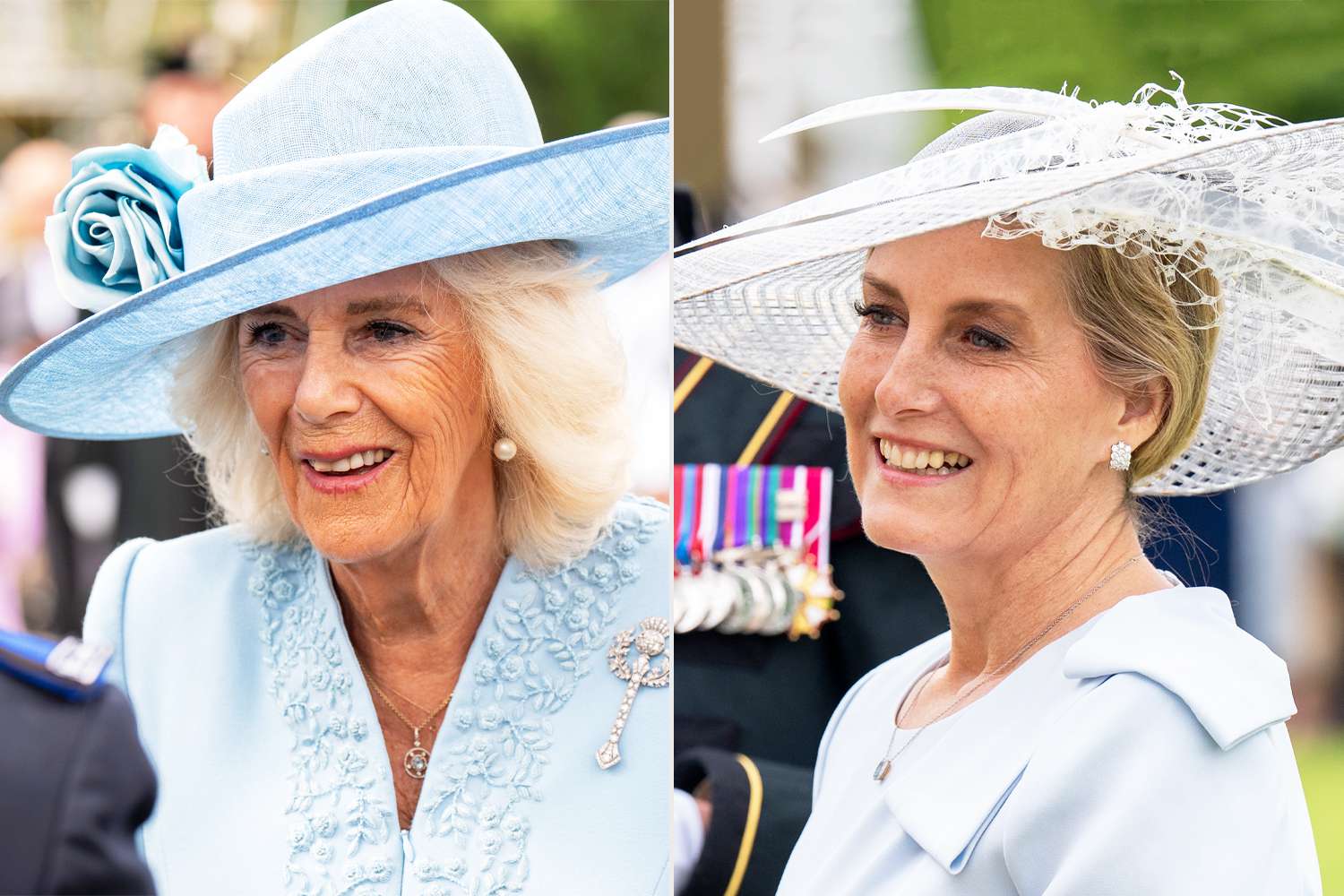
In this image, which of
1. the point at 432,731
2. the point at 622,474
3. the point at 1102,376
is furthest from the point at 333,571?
the point at 1102,376

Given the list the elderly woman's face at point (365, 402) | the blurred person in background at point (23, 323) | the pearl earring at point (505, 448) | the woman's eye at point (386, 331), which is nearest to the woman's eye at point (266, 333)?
the elderly woman's face at point (365, 402)

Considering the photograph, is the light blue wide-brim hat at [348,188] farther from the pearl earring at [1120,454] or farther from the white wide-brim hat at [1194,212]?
the pearl earring at [1120,454]

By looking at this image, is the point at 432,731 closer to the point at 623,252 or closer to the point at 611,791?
the point at 611,791

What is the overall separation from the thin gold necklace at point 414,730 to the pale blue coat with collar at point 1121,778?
61cm

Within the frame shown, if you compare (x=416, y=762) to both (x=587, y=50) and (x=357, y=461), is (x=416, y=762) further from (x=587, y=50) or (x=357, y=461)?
(x=587, y=50)

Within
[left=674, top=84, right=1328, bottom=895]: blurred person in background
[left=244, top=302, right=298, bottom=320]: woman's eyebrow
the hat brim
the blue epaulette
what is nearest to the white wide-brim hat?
[left=674, top=84, right=1328, bottom=895]: blurred person in background

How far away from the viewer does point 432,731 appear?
1753mm

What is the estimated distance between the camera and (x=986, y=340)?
1334mm

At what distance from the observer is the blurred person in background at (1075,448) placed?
1211 millimetres

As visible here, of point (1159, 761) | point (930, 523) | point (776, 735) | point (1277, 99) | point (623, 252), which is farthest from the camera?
point (623, 252)

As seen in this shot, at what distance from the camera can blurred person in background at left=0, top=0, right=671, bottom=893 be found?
5.22ft

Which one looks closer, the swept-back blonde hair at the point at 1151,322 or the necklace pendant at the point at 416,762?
the swept-back blonde hair at the point at 1151,322

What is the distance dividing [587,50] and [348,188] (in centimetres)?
47

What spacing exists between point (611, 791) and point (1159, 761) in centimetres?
73
